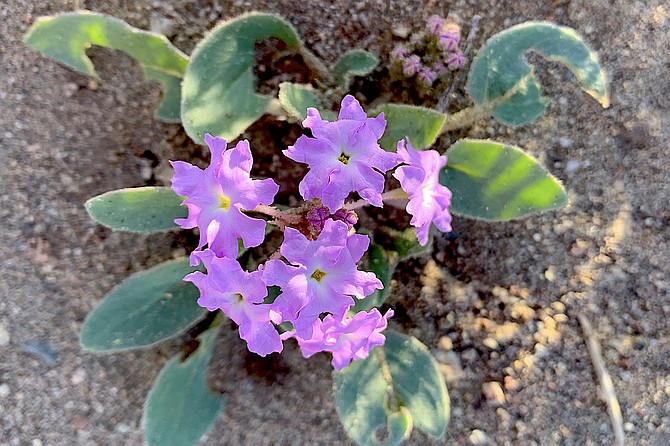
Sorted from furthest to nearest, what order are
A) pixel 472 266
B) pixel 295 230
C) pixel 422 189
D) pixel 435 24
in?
pixel 472 266 → pixel 435 24 → pixel 422 189 → pixel 295 230

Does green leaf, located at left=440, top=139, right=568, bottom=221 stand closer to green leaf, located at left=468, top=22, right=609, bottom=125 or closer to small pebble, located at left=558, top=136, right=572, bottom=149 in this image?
green leaf, located at left=468, top=22, right=609, bottom=125

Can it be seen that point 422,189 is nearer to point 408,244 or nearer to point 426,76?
point 408,244

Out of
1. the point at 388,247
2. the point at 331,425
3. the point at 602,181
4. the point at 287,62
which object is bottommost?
the point at 331,425

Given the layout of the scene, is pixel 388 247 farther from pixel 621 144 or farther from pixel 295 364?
pixel 621 144

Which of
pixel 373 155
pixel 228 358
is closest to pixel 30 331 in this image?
pixel 228 358

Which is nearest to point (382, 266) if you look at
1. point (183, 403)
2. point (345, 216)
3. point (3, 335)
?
point (345, 216)
